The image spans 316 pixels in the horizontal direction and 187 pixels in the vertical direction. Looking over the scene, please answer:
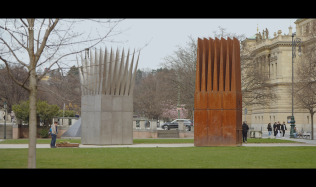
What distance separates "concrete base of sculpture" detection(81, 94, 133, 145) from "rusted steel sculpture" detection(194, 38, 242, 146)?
4.64 metres

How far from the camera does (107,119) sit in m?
27.9

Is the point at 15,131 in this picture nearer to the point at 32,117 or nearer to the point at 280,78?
the point at 32,117

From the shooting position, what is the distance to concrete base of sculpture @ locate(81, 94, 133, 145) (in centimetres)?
2780

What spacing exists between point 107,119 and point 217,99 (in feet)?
22.7

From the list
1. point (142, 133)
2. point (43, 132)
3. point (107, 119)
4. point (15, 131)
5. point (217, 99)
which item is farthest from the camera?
point (142, 133)

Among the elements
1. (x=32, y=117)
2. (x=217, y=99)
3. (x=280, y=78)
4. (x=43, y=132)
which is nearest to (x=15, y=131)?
(x=43, y=132)

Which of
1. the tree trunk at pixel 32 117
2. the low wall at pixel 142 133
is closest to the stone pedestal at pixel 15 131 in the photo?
the low wall at pixel 142 133

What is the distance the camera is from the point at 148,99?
71812 mm

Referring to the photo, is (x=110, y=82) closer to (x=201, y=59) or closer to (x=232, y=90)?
(x=201, y=59)

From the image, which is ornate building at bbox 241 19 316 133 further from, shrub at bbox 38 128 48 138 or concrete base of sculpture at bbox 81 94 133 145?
concrete base of sculpture at bbox 81 94 133 145

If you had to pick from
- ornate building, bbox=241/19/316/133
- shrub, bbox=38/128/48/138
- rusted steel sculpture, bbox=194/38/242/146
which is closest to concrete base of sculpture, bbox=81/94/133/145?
rusted steel sculpture, bbox=194/38/242/146

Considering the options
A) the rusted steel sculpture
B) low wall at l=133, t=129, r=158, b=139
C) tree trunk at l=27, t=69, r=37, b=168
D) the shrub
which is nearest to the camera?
tree trunk at l=27, t=69, r=37, b=168

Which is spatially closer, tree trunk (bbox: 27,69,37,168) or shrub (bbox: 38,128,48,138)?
tree trunk (bbox: 27,69,37,168)
